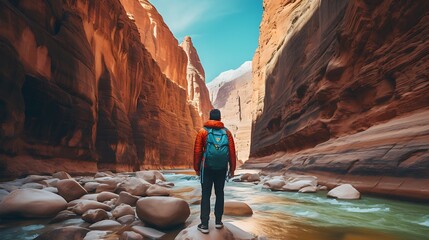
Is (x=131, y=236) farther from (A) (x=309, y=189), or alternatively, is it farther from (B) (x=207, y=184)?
(A) (x=309, y=189)

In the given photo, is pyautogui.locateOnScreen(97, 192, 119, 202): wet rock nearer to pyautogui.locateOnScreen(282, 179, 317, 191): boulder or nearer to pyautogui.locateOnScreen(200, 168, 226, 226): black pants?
pyautogui.locateOnScreen(200, 168, 226, 226): black pants

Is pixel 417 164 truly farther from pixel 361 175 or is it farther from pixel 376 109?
pixel 376 109

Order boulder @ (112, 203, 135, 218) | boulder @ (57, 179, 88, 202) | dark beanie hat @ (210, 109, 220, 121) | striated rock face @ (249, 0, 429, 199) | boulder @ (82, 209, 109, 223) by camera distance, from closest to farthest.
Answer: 1. dark beanie hat @ (210, 109, 220, 121)
2. boulder @ (82, 209, 109, 223)
3. boulder @ (112, 203, 135, 218)
4. boulder @ (57, 179, 88, 202)
5. striated rock face @ (249, 0, 429, 199)

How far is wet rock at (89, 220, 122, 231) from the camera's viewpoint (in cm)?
361

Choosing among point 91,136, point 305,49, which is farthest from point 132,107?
point 305,49

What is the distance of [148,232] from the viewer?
3365 mm

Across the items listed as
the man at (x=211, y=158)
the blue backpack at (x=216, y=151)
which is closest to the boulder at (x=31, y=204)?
the man at (x=211, y=158)

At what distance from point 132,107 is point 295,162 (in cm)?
2142

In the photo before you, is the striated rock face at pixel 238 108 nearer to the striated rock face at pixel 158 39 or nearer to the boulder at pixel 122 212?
the striated rock face at pixel 158 39

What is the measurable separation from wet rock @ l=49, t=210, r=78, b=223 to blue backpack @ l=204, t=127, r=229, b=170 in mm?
2807

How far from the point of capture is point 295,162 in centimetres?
1230

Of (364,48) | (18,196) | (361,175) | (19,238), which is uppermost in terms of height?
(364,48)

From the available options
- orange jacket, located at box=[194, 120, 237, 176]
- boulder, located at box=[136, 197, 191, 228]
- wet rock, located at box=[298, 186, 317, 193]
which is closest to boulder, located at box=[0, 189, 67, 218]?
boulder, located at box=[136, 197, 191, 228]

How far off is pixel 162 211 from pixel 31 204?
7.64 feet
